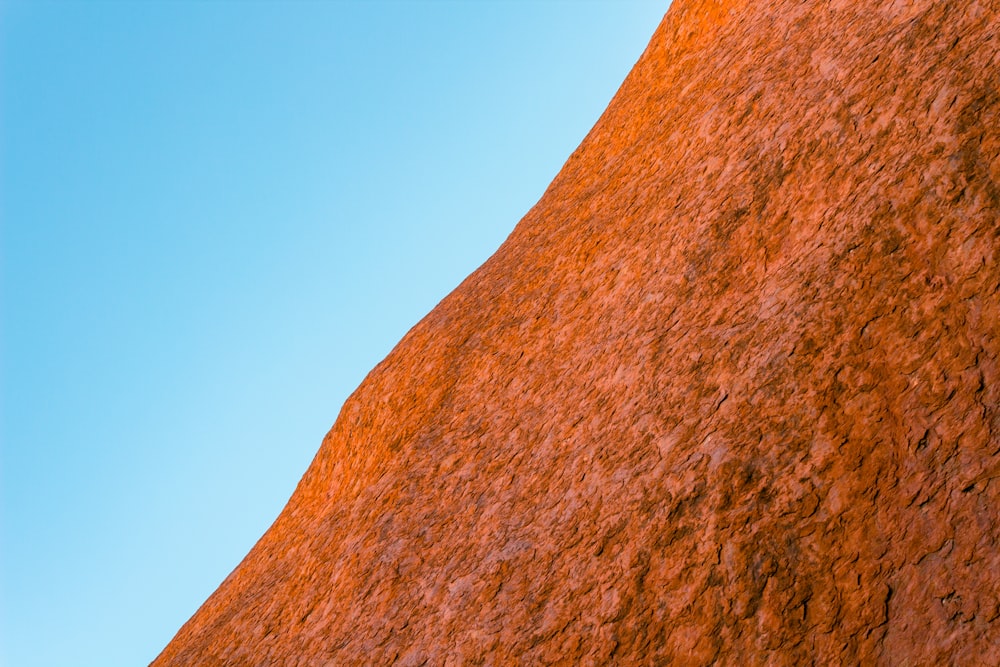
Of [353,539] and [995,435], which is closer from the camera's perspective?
[995,435]

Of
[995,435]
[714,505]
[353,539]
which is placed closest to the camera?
[995,435]

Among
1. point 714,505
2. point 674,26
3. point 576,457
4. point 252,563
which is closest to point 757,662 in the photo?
point 714,505

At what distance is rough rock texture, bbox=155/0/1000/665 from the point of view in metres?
7.90

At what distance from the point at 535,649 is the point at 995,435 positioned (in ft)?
16.2

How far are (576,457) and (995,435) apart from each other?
4781 mm

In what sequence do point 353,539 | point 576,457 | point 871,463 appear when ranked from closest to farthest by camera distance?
point 871,463
point 576,457
point 353,539

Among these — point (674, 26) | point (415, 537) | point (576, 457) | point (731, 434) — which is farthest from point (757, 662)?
point (674, 26)

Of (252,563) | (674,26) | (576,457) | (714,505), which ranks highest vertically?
(674,26)

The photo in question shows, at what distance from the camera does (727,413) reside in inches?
376

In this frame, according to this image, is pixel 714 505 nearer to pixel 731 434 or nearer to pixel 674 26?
pixel 731 434

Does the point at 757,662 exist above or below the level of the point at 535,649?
below

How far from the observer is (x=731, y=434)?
368 inches

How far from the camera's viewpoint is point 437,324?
16.1m

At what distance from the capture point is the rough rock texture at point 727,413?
25.9 feet
